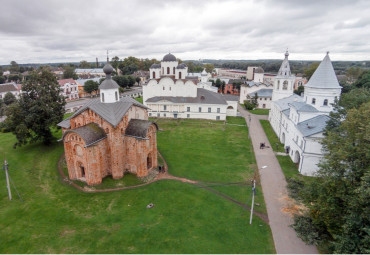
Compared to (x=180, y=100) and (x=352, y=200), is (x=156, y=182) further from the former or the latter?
(x=180, y=100)

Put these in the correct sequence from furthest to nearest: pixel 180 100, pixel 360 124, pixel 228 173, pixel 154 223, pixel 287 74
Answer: pixel 180 100 → pixel 287 74 → pixel 228 173 → pixel 154 223 → pixel 360 124

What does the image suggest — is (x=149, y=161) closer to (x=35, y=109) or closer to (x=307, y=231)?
(x=35, y=109)

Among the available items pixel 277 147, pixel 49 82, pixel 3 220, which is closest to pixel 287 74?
pixel 277 147

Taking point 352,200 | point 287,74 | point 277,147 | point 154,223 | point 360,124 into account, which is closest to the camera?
point 352,200

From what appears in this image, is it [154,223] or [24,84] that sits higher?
[24,84]

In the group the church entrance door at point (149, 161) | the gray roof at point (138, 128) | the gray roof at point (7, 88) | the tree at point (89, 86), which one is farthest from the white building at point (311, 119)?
the gray roof at point (7, 88)

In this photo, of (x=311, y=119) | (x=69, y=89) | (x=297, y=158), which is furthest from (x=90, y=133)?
(x=69, y=89)

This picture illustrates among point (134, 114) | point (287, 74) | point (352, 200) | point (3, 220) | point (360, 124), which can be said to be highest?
point (287, 74)
